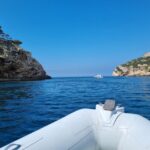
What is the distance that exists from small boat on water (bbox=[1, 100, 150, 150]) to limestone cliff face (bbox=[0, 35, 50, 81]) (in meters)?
64.9

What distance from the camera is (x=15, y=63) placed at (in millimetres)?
73625

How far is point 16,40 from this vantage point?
84250 millimetres

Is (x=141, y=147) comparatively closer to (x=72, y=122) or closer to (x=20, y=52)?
(x=72, y=122)

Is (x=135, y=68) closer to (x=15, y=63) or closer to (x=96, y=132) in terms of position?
(x=15, y=63)

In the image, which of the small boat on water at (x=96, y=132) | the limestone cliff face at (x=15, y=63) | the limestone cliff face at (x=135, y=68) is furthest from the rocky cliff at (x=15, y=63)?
the limestone cliff face at (x=135, y=68)

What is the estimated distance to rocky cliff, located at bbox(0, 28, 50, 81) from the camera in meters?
70.8

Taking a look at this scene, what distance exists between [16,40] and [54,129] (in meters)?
82.4

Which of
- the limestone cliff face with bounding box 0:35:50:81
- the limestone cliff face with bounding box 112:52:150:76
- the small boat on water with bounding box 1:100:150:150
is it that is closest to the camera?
the small boat on water with bounding box 1:100:150:150

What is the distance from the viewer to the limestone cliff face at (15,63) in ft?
232

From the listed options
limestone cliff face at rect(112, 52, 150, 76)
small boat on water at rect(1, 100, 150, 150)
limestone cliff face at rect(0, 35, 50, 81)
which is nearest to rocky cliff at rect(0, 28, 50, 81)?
limestone cliff face at rect(0, 35, 50, 81)

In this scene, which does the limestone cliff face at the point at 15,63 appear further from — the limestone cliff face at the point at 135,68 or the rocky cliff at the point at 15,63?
the limestone cliff face at the point at 135,68

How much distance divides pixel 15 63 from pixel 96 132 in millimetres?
70382

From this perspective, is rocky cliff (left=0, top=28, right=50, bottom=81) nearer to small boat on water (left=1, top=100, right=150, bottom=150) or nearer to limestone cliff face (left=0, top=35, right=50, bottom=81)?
limestone cliff face (left=0, top=35, right=50, bottom=81)

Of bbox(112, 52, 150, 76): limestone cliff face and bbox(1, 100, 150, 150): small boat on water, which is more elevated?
bbox(112, 52, 150, 76): limestone cliff face
